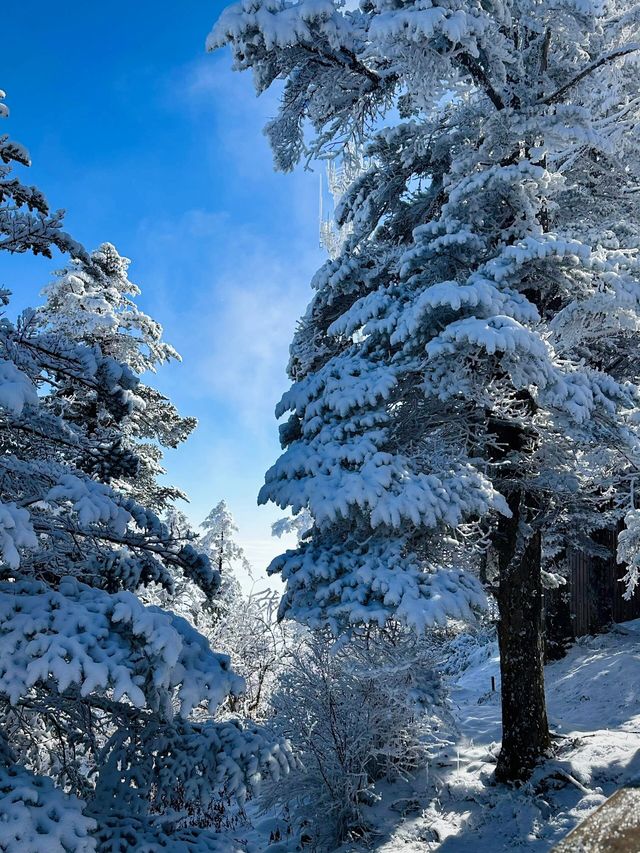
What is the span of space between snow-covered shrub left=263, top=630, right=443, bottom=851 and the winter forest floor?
0.40 metres

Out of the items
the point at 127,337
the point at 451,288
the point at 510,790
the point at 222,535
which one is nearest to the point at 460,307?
the point at 451,288

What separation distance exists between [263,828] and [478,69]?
33.9 feet

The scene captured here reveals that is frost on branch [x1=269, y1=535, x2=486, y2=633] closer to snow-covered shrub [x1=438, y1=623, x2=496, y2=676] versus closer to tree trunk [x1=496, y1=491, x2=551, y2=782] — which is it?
tree trunk [x1=496, y1=491, x2=551, y2=782]

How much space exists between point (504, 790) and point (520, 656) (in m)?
1.65

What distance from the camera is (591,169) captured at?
28.2ft

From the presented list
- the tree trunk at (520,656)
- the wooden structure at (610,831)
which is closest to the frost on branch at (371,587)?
the tree trunk at (520,656)

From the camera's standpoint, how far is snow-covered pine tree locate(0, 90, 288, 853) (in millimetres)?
3287

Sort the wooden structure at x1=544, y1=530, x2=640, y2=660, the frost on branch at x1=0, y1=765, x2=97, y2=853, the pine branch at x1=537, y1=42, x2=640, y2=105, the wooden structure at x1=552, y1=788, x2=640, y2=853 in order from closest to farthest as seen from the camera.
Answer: the wooden structure at x1=552, y1=788, x2=640, y2=853
the frost on branch at x1=0, y1=765, x2=97, y2=853
the pine branch at x1=537, y1=42, x2=640, y2=105
the wooden structure at x1=544, y1=530, x2=640, y2=660

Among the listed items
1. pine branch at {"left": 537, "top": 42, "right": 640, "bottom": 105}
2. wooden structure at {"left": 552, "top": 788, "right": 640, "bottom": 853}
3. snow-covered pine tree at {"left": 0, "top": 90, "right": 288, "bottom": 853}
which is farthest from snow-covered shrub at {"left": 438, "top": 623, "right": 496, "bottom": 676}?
wooden structure at {"left": 552, "top": 788, "right": 640, "bottom": 853}

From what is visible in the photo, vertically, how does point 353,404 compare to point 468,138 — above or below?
below

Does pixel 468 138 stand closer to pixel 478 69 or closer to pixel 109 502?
pixel 478 69

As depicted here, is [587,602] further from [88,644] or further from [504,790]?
[88,644]

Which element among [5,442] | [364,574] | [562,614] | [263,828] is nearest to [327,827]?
[263,828]

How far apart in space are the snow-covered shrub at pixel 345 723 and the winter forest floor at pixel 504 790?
0.40 m
